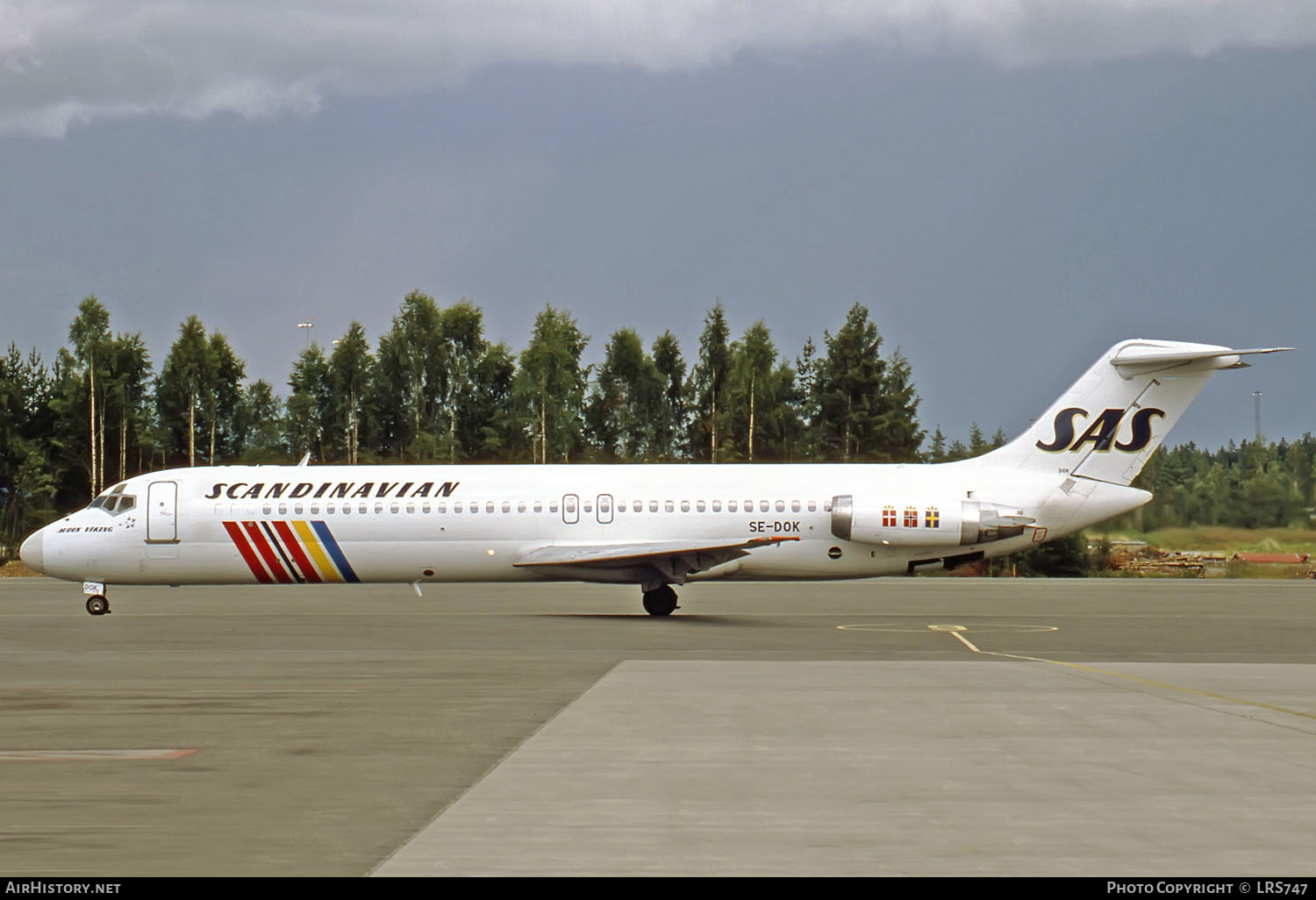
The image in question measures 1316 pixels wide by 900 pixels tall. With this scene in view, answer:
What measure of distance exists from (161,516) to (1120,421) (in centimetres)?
2192

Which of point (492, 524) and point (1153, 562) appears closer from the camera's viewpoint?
point (492, 524)

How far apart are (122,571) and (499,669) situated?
1551 cm

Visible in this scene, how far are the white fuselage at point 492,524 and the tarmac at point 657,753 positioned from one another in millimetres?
5028

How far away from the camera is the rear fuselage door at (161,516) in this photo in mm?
30438

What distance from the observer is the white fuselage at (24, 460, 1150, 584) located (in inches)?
1193

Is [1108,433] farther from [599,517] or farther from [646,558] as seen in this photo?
[599,517]

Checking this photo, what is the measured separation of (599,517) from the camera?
30.6m

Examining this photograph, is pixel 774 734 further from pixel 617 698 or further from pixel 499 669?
pixel 499 669

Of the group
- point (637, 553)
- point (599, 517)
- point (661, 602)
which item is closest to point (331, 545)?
point (599, 517)

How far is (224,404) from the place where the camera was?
8038 centimetres

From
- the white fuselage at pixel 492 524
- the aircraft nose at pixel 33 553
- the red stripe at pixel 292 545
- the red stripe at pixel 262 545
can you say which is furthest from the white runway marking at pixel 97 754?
the aircraft nose at pixel 33 553

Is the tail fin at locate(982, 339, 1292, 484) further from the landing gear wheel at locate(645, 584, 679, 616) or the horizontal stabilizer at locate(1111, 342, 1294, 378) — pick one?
the landing gear wheel at locate(645, 584, 679, 616)

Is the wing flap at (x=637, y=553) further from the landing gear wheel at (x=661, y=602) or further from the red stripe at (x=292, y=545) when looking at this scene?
the red stripe at (x=292, y=545)

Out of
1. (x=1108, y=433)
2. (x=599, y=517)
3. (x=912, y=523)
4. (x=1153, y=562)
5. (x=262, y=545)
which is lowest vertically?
(x=1153, y=562)
